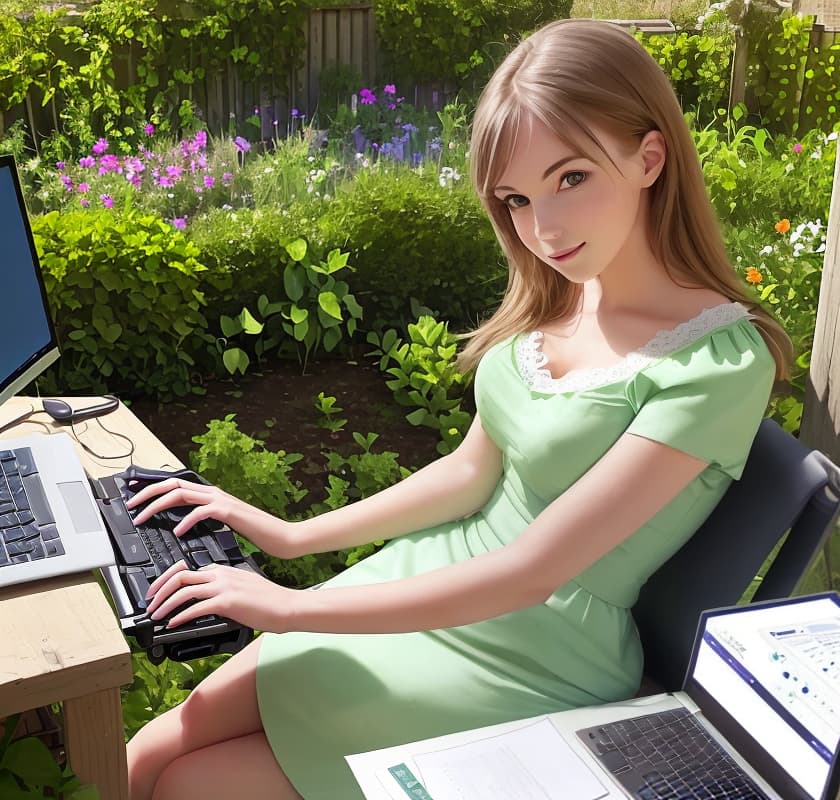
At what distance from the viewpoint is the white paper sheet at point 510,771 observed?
1.44m

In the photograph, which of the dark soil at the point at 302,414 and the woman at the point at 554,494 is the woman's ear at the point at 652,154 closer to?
the woman at the point at 554,494

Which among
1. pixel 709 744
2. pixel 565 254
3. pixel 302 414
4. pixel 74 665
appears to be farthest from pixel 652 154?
pixel 302 414

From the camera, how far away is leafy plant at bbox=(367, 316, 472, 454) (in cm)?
392

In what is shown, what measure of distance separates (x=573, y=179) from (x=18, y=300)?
1028 mm

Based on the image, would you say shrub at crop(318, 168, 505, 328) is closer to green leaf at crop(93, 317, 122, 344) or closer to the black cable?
green leaf at crop(93, 317, 122, 344)

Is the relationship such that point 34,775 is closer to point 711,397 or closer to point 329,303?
point 711,397

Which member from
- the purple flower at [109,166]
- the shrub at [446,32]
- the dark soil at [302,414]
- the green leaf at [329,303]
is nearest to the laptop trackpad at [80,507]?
the dark soil at [302,414]

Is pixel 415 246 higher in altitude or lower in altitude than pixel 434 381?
higher

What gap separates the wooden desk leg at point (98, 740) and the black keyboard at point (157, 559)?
11cm

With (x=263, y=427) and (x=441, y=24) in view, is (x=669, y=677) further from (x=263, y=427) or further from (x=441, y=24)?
(x=441, y=24)

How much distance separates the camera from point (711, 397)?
1.62 meters

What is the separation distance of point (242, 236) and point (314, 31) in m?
3.24

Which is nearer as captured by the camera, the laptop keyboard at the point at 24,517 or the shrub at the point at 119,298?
the laptop keyboard at the point at 24,517

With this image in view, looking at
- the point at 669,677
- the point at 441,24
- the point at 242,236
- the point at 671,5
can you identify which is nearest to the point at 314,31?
the point at 441,24
